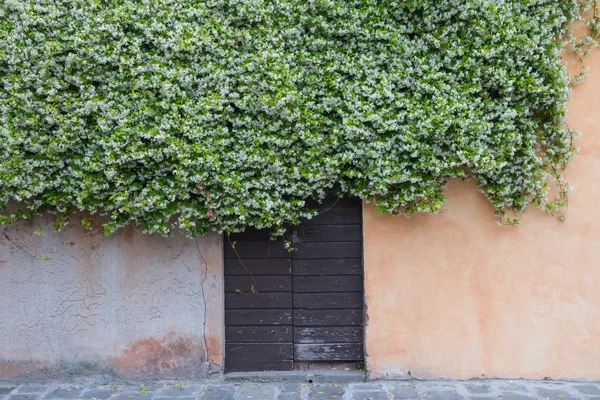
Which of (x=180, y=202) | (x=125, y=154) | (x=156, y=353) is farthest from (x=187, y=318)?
(x=125, y=154)

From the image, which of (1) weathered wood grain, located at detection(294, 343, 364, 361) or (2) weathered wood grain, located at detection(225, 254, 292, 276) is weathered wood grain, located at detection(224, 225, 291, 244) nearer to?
(2) weathered wood grain, located at detection(225, 254, 292, 276)

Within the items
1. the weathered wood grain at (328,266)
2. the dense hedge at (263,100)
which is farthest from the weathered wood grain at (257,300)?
the dense hedge at (263,100)

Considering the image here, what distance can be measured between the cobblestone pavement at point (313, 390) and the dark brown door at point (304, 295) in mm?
281

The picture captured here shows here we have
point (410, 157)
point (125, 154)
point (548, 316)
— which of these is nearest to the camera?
point (125, 154)

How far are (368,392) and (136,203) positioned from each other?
7.88ft

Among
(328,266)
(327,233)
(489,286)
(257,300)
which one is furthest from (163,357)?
(489,286)

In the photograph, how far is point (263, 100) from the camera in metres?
4.13

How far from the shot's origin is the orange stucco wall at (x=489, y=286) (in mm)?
4641

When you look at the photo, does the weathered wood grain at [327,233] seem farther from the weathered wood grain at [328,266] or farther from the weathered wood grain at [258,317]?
the weathered wood grain at [258,317]

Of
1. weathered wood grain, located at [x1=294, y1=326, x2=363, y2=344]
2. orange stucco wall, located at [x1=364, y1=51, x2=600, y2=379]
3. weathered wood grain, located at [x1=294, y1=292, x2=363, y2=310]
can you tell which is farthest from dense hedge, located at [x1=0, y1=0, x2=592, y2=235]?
weathered wood grain, located at [x1=294, y1=326, x2=363, y2=344]

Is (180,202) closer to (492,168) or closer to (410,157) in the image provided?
(410,157)

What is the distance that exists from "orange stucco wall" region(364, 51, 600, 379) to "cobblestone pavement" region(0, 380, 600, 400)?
0.40 feet

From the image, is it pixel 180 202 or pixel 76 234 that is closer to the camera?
pixel 180 202

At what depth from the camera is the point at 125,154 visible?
13.4ft
